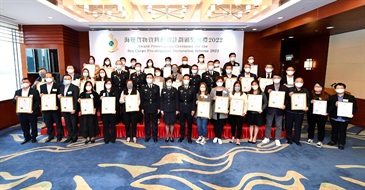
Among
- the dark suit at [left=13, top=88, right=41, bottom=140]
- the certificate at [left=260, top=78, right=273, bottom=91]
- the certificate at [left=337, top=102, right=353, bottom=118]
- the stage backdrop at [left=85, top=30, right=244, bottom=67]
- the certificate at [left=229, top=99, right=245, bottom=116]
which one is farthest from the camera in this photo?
the stage backdrop at [left=85, top=30, right=244, bottom=67]

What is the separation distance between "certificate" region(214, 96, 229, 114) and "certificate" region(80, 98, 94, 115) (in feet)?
9.10

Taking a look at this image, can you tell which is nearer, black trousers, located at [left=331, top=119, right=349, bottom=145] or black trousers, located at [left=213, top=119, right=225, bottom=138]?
black trousers, located at [left=331, top=119, right=349, bottom=145]

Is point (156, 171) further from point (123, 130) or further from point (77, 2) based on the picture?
point (77, 2)

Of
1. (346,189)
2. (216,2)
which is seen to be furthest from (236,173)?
(216,2)

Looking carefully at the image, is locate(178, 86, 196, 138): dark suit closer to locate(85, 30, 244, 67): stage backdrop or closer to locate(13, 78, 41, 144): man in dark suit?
locate(13, 78, 41, 144): man in dark suit

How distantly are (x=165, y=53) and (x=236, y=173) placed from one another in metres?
5.72

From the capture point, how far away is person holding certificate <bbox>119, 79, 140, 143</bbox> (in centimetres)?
465

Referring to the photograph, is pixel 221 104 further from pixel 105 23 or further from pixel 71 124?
pixel 105 23

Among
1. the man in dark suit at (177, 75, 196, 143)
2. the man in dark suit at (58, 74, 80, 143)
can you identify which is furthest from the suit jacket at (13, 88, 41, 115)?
the man in dark suit at (177, 75, 196, 143)

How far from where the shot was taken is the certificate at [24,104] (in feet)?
15.0

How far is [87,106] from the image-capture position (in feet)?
14.9

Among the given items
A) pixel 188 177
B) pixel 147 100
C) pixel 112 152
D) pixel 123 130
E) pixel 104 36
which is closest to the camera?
pixel 188 177

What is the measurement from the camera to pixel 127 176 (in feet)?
10.9

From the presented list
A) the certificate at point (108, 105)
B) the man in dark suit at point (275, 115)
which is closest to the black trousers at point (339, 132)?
the man in dark suit at point (275, 115)
